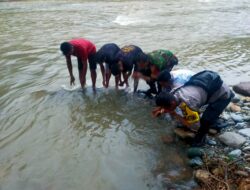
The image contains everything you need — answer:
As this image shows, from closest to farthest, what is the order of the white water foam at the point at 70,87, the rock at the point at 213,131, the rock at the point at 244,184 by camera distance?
the rock at the point at 244,184 < the rock at the point at 213,131 < the white water foam at the point at 70,87

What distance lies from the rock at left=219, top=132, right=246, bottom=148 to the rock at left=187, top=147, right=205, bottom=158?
463 mm

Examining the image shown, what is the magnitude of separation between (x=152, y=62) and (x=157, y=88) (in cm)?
94

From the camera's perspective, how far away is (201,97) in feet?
16.2

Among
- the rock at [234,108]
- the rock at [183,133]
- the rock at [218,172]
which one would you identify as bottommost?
the rock at [234,108]

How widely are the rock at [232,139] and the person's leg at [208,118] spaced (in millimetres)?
304

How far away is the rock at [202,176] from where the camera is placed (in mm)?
4295

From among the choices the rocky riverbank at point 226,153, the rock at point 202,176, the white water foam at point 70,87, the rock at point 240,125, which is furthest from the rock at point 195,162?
the white water foam at point 70,87

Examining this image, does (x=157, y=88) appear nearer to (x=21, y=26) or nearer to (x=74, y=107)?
(x=74, y=107)

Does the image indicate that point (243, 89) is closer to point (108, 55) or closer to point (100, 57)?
point (108, 55)

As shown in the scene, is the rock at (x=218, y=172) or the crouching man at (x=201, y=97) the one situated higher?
the crouching man at (x=201, y=97)

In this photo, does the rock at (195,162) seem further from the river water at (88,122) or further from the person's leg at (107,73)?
the person's leg at (107,73)

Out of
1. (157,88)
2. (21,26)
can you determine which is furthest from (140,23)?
(157,88)

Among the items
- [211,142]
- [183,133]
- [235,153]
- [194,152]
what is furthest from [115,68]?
[235,153]

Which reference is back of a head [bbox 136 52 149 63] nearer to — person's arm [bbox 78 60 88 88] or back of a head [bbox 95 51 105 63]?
back of a head [bbox 95 51 105 63]
